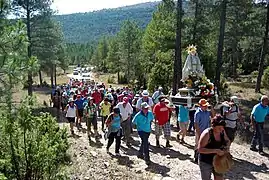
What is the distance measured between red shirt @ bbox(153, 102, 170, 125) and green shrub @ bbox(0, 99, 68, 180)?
4461 mm

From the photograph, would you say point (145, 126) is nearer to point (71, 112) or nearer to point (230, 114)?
point (230, 114)

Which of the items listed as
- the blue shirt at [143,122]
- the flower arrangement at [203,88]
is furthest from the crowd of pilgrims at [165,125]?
the flower arrangement at [203,88]

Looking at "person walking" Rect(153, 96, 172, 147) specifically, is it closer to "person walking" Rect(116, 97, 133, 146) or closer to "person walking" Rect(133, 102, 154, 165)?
"person walking" Rect(116, 97, 133, 146)

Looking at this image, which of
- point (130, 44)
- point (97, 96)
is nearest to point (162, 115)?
point (97, 96)

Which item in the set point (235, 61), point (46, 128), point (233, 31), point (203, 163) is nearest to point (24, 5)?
point (233, 31)

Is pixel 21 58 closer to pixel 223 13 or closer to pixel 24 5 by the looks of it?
pixel 223 13

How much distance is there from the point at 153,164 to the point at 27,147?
12.9 ft

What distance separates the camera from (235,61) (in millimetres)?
43438

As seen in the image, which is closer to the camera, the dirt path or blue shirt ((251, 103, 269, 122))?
the dirt path

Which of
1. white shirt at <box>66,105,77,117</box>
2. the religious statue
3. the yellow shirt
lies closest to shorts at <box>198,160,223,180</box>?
the yellow shirt

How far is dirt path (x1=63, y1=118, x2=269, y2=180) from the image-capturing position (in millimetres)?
8946

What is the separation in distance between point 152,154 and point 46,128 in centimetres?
432

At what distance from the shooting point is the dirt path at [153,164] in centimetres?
895

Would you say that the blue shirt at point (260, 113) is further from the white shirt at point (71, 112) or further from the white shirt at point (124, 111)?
the white shirt at point (71, 112)
